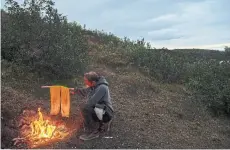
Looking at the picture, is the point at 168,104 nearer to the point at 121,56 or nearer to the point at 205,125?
the point at 205,125

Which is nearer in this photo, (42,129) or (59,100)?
(42,129)

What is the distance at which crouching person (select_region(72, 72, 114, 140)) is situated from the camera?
24.8ft

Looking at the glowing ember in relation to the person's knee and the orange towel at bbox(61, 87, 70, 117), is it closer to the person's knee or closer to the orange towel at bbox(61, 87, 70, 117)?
the orange towel at bbox(61, 87, 70, 117)

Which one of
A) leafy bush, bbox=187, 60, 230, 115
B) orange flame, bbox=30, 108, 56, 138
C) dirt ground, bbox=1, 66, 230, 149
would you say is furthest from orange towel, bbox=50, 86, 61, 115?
leafy bush, bbox=187, 60, 230, 115

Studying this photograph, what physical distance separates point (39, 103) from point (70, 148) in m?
1.92

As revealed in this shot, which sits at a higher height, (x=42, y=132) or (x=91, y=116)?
(x=91, y=116)

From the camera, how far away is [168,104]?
1066 cm

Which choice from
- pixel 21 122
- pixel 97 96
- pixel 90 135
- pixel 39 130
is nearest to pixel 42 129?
pixel 39 130

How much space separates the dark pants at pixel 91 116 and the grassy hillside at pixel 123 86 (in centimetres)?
33

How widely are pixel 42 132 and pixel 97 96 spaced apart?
117 cm

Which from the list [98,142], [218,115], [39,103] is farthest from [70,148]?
[218,115]

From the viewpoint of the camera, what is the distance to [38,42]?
10344mm

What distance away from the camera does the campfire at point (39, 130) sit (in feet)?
23.9

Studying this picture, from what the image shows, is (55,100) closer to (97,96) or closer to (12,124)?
(12,124)
